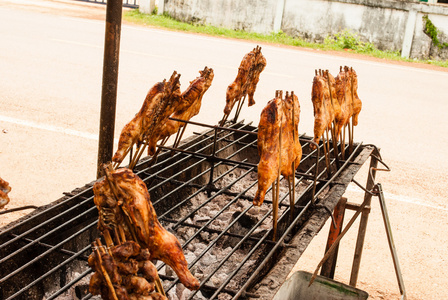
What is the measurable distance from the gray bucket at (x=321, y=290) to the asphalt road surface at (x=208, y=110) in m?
1.21

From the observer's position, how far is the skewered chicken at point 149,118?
8.87 ft

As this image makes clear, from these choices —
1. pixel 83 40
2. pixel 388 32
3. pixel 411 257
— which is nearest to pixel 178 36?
pixel 83 40

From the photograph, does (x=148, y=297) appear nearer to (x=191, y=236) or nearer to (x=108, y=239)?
(x=108, y=239)

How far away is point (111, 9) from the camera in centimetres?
332

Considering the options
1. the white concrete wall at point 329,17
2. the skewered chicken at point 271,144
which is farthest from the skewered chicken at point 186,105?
the white concrete wall at point 329,17

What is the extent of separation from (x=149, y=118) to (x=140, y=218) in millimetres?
1068

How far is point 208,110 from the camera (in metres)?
8.45

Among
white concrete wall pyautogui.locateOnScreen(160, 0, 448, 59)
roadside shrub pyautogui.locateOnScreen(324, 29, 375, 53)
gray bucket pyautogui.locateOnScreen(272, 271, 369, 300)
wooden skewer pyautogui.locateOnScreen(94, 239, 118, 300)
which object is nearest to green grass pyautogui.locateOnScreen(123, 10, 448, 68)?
roadside shrub pyautogui.locateOnScreen(324, 29, 375, 53)

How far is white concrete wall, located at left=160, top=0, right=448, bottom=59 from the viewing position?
53.4 ft

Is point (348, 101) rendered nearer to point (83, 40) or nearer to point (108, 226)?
point (108, 226)

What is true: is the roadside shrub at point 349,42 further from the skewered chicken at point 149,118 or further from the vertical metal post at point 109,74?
the skewered chicken at point 149,118

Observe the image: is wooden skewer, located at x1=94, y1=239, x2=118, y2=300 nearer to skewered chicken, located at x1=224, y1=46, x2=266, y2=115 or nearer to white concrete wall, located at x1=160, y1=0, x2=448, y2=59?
skewered chicken, located at x1=224, y1=46, x2=266, y2=115

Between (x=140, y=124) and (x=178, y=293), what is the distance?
0.94m

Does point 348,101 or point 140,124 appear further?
point 348,101
